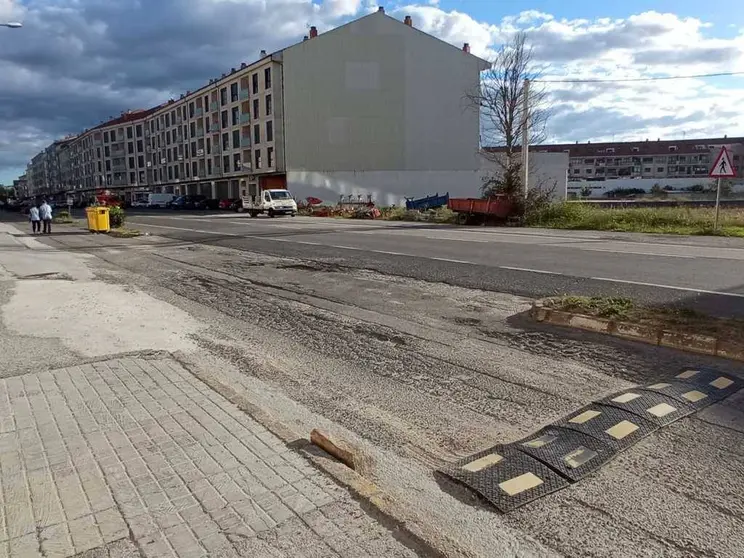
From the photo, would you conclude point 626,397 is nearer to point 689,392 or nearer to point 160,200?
point 689,392

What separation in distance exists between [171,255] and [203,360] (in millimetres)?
11096

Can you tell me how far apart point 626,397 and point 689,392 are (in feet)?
1.68

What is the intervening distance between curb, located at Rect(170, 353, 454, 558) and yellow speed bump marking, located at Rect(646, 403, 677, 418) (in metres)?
2.16

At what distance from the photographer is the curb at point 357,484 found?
270cm

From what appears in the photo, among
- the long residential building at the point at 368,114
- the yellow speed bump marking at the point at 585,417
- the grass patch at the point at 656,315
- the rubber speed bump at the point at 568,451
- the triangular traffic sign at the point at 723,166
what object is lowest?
the rubber speed bump at the point at 568,451

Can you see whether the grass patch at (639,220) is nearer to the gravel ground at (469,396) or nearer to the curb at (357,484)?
the gravel ground at (469,396)

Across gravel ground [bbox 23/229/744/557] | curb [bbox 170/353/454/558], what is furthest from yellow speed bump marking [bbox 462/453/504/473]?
curb [bbox 170/353/454/558]

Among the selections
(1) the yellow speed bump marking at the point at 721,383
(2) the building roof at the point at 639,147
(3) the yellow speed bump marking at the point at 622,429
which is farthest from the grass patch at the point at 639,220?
(2) the building roof at the point at 639,147

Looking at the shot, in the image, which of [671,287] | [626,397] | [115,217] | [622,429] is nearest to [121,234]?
[115,217]

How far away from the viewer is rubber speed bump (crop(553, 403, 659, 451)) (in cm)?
374

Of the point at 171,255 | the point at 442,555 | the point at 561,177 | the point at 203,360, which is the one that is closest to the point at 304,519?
the point at 442,555

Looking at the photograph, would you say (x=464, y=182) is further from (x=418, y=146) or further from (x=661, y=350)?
(x=661, y=350)

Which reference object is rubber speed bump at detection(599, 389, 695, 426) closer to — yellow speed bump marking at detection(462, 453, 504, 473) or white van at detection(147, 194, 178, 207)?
yellow speed bump marking at detection(462, 453, 504, 473)

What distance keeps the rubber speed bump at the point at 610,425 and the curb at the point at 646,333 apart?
193cm
